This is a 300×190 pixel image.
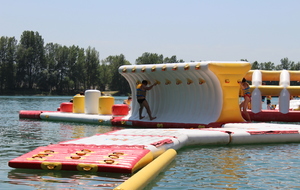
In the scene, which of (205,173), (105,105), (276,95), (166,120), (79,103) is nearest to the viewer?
(205,173)

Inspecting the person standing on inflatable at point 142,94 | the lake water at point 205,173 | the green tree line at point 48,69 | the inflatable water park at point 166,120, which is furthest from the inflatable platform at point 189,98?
the green tree line at point 48,69

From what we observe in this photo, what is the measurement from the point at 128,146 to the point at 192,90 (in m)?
6.12

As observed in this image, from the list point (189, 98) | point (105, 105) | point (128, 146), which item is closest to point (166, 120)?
point (189, 98)

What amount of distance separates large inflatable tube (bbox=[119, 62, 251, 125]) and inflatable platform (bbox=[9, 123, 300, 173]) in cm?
150

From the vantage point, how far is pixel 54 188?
18.5 ft

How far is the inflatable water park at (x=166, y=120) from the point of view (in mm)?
6637

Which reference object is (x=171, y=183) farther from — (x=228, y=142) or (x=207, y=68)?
(x=207, y=68)

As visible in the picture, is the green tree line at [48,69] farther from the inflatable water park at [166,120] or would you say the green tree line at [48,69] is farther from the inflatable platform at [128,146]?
the inflatable platform at [128,146]

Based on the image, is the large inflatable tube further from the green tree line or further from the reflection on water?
the green tree line

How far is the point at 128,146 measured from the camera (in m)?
7.52

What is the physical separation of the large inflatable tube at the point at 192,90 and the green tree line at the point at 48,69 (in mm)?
68597

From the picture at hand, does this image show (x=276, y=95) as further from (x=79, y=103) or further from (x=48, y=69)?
(x=48, y=69)

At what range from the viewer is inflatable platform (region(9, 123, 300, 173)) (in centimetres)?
646

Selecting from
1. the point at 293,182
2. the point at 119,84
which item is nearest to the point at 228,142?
the point at 293,182
